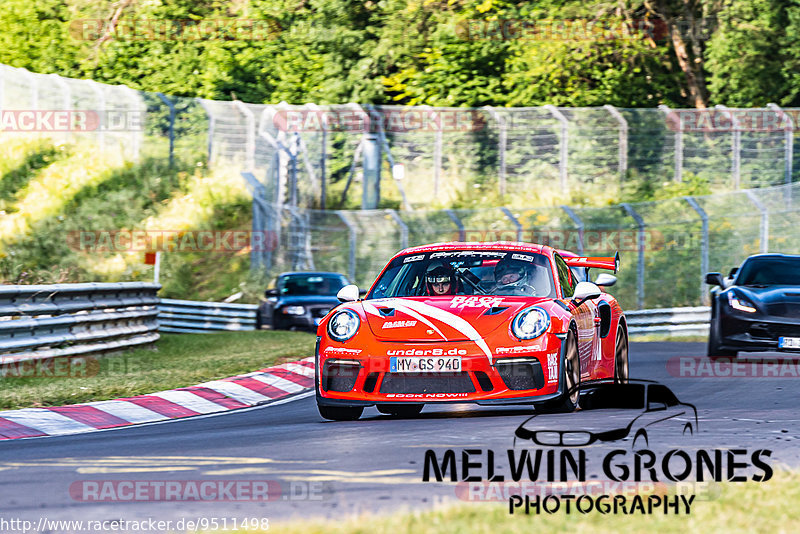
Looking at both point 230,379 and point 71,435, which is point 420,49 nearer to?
point 230,379

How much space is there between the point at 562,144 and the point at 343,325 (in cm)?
2186

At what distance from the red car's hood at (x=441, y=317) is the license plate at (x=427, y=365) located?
14 centimetres

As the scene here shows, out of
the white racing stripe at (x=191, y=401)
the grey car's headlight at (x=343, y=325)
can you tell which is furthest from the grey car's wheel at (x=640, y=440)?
the white racing stripe at (x=191, y=401)

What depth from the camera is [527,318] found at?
9016 mm

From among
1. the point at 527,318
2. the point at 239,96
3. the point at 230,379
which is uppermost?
the point at 239,96

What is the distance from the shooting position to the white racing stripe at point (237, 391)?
12.0 m

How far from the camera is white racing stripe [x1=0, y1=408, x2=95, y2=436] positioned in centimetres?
966

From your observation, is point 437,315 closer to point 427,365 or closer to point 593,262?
point 427,365

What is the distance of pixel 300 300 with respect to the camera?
78.4ft

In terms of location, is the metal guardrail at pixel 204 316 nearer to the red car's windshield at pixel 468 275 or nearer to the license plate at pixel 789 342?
the license plate at pixel 789 342

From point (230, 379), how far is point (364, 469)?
6356mm

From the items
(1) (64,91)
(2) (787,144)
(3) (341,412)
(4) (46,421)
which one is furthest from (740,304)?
(1) (64,91)

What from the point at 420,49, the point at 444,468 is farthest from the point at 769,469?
the point at 420,49

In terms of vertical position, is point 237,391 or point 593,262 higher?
point 593,262
